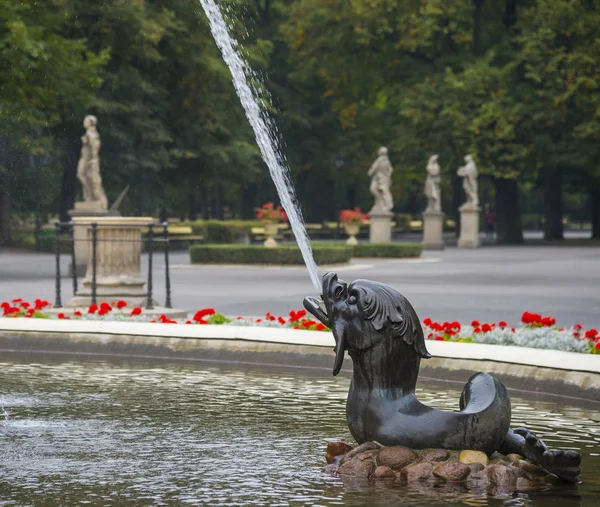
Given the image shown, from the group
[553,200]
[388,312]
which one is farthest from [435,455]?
[553,200]

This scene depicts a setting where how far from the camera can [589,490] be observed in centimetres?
664

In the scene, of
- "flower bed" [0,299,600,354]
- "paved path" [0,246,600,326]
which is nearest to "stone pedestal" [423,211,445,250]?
"paved path" [0,246,600,326]

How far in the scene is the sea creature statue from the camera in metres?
6.92

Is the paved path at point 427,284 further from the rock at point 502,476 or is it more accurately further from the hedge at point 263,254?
the rock at point 502,476

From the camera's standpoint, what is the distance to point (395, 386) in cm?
712

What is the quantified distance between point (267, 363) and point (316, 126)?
55.5 metres

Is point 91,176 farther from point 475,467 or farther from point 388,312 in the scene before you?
point 475,467

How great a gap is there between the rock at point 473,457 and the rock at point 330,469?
0.70 metres

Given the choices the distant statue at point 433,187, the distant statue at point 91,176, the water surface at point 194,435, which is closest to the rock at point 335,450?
the water surface at point 194,435

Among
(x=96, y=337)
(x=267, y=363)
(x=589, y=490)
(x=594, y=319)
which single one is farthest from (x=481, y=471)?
(x=594, y=319)

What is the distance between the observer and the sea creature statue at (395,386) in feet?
22.7

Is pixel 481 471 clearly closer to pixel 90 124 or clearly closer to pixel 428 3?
pixel 90 124

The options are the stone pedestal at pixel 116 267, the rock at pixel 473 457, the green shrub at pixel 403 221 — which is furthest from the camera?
the green shrub at pixel 403 221

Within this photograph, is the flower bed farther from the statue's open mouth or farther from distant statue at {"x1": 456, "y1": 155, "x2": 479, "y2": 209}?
distant statue at {"x1": 456, "y1": 155, "x2": 479, "y2": 209}
